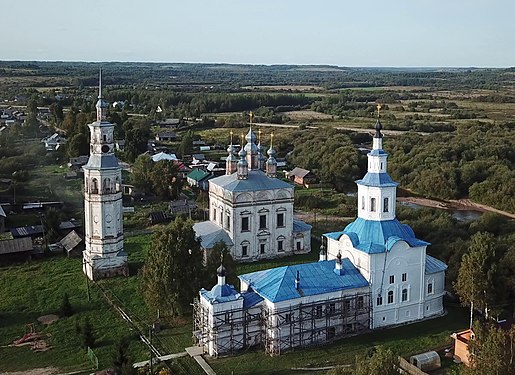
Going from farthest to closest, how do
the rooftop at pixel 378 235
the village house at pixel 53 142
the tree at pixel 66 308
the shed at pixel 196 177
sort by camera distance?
the village house at pixel 53 142
the shed at pixel 196 177
the tree at pixel 66 308
the rooftop at pixel 378 235

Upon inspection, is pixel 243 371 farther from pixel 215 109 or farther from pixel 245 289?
pixel 215 109

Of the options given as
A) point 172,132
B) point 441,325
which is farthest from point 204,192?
point 172,132

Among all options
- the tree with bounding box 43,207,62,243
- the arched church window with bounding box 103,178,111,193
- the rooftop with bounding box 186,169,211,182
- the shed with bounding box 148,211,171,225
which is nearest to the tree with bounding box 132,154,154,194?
the rooftop with bounding box 186,169,211,182

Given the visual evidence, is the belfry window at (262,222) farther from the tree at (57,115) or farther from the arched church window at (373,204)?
the tree at (57,115)

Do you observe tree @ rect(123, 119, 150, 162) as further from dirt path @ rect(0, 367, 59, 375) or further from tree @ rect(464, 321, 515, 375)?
tree @ rect(464, 321, 515, 375)

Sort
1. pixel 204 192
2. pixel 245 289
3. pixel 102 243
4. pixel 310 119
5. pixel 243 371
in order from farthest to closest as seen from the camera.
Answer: pixel 310 119, pixel 204 192, pixel 102 243, pixel 245 289, pixel 243 371

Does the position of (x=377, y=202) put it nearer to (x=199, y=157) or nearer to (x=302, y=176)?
(x=302, y=176)

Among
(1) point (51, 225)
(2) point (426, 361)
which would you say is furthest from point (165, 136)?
(2) point (426, 361)

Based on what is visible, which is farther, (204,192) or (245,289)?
(204,192)

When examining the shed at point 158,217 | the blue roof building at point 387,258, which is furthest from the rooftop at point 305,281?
the shed at point 158,217
